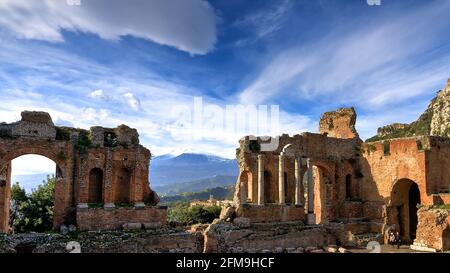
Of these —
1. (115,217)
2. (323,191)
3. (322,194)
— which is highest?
(323,191)

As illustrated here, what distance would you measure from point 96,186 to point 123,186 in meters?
1.72

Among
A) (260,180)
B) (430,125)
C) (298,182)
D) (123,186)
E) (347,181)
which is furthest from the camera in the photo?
(430,125)

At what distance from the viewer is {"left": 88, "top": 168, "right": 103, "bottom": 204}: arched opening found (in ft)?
81.5

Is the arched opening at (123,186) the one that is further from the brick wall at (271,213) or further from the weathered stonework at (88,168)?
the brick wall at (271,213)

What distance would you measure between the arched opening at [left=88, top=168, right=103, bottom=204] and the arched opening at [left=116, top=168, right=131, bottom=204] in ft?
3.51

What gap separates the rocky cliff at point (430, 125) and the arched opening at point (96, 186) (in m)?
53.3

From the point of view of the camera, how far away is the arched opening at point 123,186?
83.9 ft

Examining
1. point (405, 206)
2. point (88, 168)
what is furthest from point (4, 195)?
point (405, 206)

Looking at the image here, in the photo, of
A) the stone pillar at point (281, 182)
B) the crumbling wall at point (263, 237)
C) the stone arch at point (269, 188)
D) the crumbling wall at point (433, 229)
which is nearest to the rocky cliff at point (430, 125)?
the crumbling wall at point (433, 229)

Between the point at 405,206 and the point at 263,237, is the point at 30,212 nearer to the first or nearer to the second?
the point at 263,237

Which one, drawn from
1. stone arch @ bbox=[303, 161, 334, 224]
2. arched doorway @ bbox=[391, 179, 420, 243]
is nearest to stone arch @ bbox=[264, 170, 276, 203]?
stone arch @ bbox=[303, 161, 334, 224]

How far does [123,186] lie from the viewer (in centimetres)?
2586

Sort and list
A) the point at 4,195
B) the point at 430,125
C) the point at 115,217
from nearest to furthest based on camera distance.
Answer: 1. the point at 4,195
2. the point at 115,217
3. the point at 430,125

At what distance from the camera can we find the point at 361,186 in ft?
119
